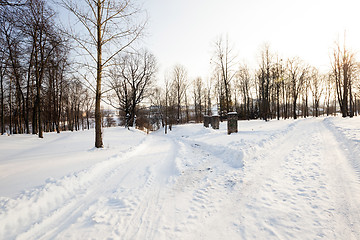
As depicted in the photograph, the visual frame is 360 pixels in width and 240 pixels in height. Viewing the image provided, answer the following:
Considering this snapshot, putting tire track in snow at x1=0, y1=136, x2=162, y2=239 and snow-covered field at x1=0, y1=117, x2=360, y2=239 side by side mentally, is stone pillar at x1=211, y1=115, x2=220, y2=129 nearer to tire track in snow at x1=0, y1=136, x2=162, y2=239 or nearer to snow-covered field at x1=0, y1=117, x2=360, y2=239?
snow-covered field at x1=0, y1=117, x2=360, y2=239

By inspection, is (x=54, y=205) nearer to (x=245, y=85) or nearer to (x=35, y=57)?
(x=35, y=57)

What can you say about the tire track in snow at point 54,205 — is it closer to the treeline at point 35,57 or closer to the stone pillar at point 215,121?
the treeline at point 35,57

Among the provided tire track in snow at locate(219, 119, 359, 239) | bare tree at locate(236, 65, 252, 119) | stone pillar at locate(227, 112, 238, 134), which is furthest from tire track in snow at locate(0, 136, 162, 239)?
bare tree at locate(236, 65, 252, 119)

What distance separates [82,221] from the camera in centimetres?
267

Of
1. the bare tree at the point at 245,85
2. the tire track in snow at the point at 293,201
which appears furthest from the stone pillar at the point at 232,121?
the bare tree at the point at 245,85

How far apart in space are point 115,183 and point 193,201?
7.81 feet

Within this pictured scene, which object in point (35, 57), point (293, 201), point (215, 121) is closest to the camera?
point (293, 201)

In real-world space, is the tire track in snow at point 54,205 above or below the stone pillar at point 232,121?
below

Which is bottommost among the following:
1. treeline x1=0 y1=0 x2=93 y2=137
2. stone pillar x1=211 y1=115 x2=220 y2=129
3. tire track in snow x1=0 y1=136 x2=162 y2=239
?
tire track in snow x1=0 y1=136 x2=162 y2=239

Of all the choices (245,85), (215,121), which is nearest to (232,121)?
(215,121)

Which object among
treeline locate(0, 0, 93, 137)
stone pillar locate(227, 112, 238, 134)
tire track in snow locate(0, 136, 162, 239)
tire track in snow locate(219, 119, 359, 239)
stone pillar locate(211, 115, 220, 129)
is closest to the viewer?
tire track in snow locate(219, 119, 359, 239)

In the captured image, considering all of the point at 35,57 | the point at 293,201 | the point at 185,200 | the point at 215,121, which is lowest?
the point at 185,200

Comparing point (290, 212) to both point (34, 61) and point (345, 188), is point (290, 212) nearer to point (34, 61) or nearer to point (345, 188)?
point (345, 188)

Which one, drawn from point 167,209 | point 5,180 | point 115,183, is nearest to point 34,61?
point 5,180
